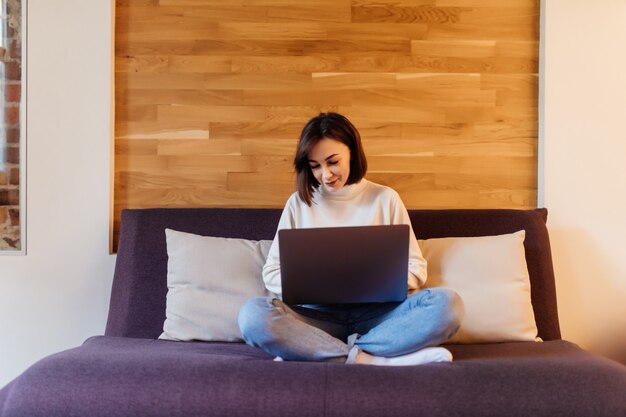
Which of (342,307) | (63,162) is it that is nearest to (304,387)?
(342,307)

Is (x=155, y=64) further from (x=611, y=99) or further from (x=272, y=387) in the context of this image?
(x=611, y=99)

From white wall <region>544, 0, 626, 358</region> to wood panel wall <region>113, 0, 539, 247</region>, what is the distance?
0.26m

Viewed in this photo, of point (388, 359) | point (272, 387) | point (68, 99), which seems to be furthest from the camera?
point (68, 99)

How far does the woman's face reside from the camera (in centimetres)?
207

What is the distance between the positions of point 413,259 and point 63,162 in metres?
1.57

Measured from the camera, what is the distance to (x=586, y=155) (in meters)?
2.62

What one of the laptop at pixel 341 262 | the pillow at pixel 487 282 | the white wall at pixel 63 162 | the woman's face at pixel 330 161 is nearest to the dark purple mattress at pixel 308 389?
the laptop at pixel 341 262

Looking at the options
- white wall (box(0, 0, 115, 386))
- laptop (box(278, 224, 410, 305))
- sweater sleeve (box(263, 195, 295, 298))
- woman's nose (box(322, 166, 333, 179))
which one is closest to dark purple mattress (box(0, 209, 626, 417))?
laptop (box(278, 224, 410, 305))

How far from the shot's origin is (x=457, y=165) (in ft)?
8.78

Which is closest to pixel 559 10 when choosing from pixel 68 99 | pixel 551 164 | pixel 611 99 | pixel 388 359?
pixel 611 99

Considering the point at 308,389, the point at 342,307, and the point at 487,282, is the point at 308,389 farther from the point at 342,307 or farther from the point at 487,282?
the point at 487,282

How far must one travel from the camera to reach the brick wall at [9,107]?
2.57 meters

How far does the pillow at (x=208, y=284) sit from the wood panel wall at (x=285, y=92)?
44 centimetres

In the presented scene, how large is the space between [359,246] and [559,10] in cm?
161
